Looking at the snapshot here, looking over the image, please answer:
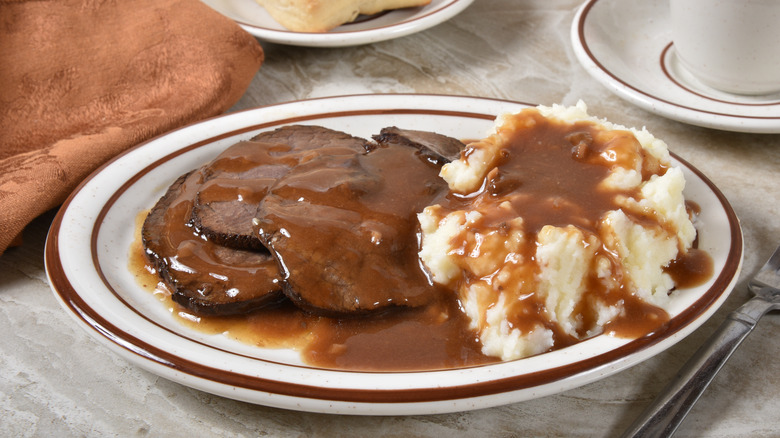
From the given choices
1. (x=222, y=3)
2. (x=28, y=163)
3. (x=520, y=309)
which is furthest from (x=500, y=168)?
(x=222, y=3)

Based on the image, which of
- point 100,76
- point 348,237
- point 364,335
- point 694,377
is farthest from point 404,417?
point 100,76

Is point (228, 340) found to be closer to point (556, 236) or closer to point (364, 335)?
point (364, 335)

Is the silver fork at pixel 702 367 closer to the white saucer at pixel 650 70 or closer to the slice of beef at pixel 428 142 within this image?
the white saucer at pixel 650 70

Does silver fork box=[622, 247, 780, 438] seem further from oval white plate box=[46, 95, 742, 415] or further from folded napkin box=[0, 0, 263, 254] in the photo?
folded napkin box=[0, 0, 263, 254]

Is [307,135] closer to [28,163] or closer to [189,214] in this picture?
[189,214]

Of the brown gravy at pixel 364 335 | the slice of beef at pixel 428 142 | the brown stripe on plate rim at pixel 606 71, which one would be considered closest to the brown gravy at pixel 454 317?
the brown gravy at pixel 364 335

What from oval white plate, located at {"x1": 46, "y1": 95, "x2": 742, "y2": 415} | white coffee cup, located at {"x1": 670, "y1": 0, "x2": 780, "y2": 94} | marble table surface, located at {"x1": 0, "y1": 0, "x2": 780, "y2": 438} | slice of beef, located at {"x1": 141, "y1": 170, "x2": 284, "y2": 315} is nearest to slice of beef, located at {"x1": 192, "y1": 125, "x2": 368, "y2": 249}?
slice of beef, located at {"x1": 141, "y1": 170, "x2": 284, "y2": 315}

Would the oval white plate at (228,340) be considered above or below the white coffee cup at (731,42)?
below
